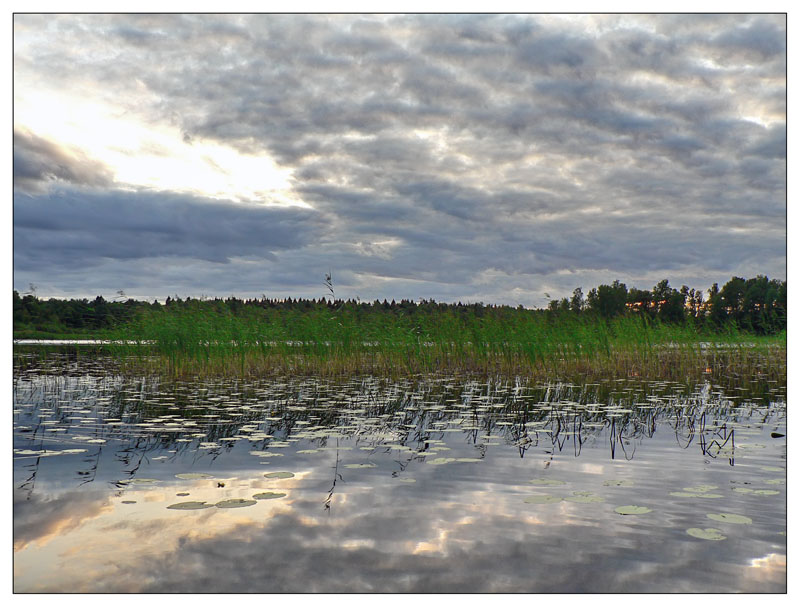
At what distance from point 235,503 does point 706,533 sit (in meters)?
3.31

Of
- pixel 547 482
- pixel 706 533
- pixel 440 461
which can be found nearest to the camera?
pixel 706 533

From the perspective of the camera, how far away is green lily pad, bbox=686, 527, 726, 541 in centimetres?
358

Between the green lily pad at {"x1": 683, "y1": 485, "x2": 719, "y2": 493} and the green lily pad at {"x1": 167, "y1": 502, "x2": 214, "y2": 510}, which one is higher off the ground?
the green lily pad at {"x1": 167, "y1": 502, "x2": 214, "y2": 510}

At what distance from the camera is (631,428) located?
24.1 ft

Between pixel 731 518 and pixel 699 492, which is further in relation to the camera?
pixel 699 492

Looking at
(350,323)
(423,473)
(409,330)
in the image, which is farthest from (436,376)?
(423,473)

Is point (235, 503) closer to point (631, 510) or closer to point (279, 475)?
point (279, 475)

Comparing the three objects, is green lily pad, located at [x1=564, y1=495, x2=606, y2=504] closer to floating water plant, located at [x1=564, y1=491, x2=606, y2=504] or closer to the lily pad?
floating water plant, located at [x1=564, y1=491, x2=606, y2=504]

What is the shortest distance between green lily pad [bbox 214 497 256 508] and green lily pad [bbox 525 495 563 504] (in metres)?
2.12

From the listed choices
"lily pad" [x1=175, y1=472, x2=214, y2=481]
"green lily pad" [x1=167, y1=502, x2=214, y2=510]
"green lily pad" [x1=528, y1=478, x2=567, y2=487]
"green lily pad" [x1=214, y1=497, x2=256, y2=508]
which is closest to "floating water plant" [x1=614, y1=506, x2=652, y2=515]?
"green lily pad" [x1=528, y1=478, x2=567, y2=487]

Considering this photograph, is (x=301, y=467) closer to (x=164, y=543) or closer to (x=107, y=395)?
(x=164, y=543)

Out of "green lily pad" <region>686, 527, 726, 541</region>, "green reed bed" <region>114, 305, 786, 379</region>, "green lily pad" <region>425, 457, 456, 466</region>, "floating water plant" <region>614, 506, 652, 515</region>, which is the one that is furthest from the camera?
"green reed bed" <region>114, 305, 786, 379</region>

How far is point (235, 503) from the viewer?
4184 mm

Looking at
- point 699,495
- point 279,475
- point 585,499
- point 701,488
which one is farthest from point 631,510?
point 279,475
